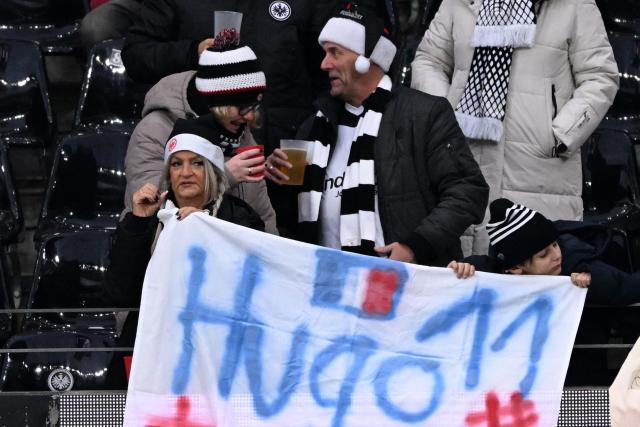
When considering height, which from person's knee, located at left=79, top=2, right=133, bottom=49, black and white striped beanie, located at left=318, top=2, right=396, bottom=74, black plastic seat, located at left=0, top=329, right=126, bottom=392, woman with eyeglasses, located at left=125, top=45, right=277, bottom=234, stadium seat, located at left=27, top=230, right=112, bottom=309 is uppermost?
black and white striped beanie, located at left=318, top=2, right=396, bottom=74

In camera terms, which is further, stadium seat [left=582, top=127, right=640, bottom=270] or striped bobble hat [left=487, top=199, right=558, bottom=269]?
stadium seat [left=582, top=127, right=640, bottom=270]

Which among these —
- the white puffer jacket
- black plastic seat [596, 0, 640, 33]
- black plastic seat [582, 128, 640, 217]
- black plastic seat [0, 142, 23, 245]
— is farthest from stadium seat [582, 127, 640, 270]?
black plastic seat [0, 142, 23, 245]

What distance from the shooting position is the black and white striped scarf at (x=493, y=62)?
606 cm

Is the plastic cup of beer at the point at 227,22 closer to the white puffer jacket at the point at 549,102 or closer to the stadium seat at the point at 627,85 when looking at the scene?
the white puffer jacket at the point at 549,102

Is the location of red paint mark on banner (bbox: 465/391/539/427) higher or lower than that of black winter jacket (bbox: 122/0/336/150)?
lower

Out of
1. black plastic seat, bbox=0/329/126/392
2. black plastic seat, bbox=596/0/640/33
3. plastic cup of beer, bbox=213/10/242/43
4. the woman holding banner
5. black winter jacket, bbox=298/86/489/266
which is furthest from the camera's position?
black plastic seat, bbox=596/0/640/33

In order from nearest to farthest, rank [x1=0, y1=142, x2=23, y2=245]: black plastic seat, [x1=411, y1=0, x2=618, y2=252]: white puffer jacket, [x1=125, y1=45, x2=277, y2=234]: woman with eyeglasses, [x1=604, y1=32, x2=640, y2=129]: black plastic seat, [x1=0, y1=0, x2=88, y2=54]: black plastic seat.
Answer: [x1=125, y1=45, x2=277, y2=234]: woman with eyeglasses < [x1=411, y1=0, x2=618, y2=252]: white puffer jacket < [x1=0, y1=142, x2=23, y2=245]: black plastic seat < [x1=604, y1=32, x2=640, y2=129]: black plastic seat < [x1=0, y1=0, x2=88, y2=54]: black plastic seat

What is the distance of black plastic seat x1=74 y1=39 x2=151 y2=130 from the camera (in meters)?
7.13

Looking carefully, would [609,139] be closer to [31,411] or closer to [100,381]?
[100,381]

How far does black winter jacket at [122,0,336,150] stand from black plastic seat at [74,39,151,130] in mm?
854

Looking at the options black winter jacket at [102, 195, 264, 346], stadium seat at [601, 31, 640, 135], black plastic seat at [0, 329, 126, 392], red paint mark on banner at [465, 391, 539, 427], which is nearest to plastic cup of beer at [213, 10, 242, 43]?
black winter jacket at [102, 195, 264, 346]

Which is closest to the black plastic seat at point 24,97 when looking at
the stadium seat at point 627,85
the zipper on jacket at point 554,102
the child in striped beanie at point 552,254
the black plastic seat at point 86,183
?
the black plastic seat at point 86,183

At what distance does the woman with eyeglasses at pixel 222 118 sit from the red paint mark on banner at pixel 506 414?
937 millimetres

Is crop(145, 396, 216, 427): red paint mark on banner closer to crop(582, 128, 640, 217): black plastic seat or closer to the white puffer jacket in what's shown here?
the white puffer jacket
